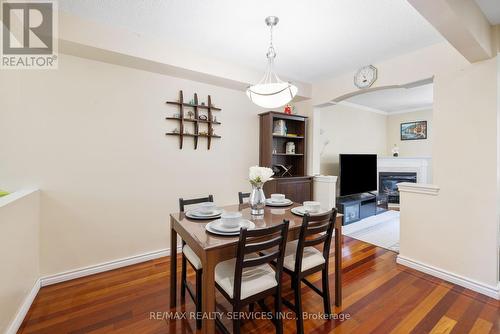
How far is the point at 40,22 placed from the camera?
1973mm

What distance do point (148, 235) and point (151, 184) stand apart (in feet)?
2.09

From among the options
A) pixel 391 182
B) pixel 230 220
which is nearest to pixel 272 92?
pixel 230 220

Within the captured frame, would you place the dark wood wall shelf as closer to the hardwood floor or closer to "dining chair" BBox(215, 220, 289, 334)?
the hardwood floor

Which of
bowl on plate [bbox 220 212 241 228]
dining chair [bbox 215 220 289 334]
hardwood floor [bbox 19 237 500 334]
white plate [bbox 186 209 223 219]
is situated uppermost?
bowl on plate [bbox 220 212 241 228]

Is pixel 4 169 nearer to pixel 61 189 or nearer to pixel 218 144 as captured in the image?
pixel 61 189

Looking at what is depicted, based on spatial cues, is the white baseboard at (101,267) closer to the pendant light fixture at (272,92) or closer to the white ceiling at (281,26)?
the pendant light fixture at (272,92)

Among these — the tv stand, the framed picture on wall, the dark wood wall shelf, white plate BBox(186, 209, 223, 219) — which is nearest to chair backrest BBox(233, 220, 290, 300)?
white plate BBox(186, 209, 223, 219)

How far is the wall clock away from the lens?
297 centimetres

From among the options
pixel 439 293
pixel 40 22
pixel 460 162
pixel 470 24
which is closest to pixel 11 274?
pixel 40 22

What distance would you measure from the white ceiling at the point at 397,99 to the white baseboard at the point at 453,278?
2822 mm

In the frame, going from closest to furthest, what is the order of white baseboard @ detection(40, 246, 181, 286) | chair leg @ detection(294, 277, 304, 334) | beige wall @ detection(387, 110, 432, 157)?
chair leg @ detection(294, 277, 304, 334), white baseboard @ detection(40, 246, 181, 286), beige wall @ detection(387, 110, 432, 157)

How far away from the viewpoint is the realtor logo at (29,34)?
6.06 feet

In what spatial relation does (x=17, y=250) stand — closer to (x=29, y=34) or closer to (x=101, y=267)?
(x=101, y=267)

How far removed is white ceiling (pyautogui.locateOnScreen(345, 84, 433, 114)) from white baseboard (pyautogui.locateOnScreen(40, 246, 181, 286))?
173 inches
